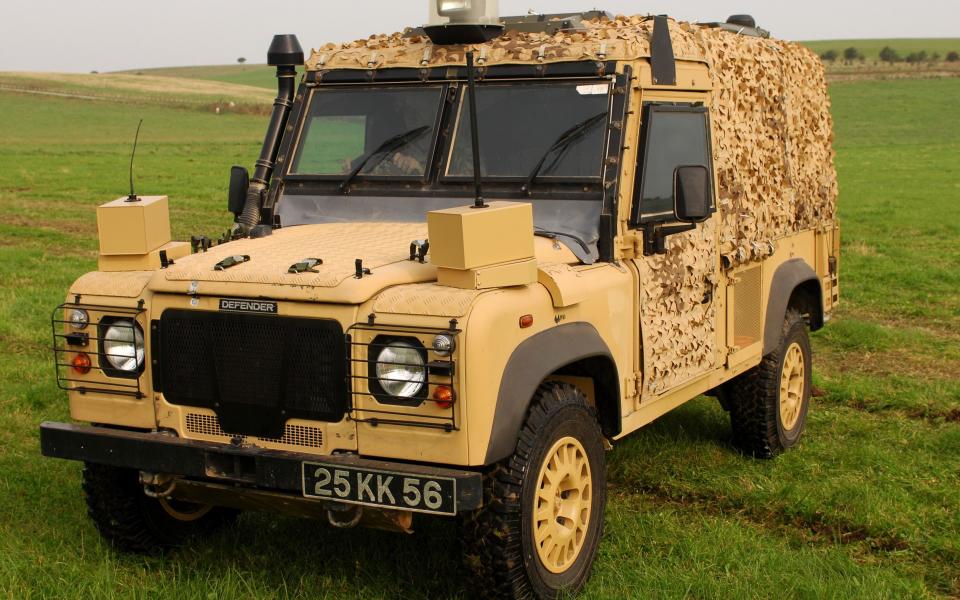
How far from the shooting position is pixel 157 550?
18.4ft

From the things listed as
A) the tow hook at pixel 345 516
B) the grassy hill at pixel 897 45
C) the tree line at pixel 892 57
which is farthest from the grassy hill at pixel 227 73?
the tow hook at pixel 345 516

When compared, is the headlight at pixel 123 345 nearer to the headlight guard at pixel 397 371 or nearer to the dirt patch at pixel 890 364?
the headlight guard at pixel 397 371

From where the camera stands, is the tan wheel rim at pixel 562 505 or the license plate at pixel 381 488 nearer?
the license plate at pixel 381 488

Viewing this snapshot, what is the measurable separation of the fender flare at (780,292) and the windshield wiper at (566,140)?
6.71 ft

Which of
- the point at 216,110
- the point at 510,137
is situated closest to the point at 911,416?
the point at 510,137

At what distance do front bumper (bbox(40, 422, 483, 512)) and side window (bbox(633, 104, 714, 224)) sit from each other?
1952 mm

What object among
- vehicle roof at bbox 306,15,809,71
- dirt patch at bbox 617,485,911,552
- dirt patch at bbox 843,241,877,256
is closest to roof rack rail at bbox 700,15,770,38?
vehicle roof at bbox 306,15,809,71

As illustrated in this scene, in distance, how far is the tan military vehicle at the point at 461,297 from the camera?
4.50 m

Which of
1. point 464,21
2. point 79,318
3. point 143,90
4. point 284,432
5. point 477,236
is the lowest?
point 284,432

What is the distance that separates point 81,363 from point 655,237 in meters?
2.70

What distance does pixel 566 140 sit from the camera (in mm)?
5781

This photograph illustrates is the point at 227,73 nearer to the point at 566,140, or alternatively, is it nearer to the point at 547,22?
the point at 547,22

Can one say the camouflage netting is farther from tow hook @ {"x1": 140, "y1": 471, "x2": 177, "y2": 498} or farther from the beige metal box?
tow hook @ {"x1": 140, "y1": 471, "x2": 177, "y2": 498}

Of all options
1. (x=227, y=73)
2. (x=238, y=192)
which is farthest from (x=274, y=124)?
(x=227, y=73)
